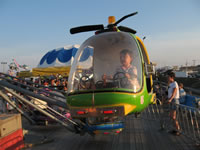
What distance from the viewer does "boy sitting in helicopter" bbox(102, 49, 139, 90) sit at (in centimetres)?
367

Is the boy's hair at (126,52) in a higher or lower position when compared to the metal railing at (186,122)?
higher

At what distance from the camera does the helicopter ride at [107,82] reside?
3.44 meters

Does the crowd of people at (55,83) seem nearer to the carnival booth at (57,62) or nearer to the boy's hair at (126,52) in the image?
the carnival booth at (57,62)

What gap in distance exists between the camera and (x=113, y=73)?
3812 mm

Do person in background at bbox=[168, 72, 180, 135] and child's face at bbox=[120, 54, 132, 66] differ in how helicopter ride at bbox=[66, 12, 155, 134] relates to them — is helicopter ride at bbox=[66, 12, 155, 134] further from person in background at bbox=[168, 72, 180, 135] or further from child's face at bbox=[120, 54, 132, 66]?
person in background at bbox=[168, 72, 180, 135]

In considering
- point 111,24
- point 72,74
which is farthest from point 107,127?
point 111,24

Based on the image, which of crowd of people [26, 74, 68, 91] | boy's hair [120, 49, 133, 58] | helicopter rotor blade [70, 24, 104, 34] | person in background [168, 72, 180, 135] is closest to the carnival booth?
crowd of people [26, 74, 68, 91]

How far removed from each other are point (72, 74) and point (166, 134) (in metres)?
3.30

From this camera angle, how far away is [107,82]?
Answer: 3693mm

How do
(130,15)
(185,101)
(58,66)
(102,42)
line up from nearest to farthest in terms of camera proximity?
1. (102,42)
2. (130,15)
3. (185,101)
4. (58,66)

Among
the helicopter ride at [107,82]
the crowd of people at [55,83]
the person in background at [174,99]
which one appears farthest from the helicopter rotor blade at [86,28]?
the crowd of people at [55,83]

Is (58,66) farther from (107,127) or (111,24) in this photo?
(107,127)

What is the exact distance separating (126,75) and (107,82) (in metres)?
0.44

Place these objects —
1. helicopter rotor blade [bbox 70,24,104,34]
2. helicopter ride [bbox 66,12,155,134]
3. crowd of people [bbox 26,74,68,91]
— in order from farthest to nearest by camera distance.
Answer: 1. crowd of people [bbox 26,74,68,91]
2. helicopter rotor blade [bbox 70,24,104,34]
3. helicopter ride [bbox 66,12,155,134]
